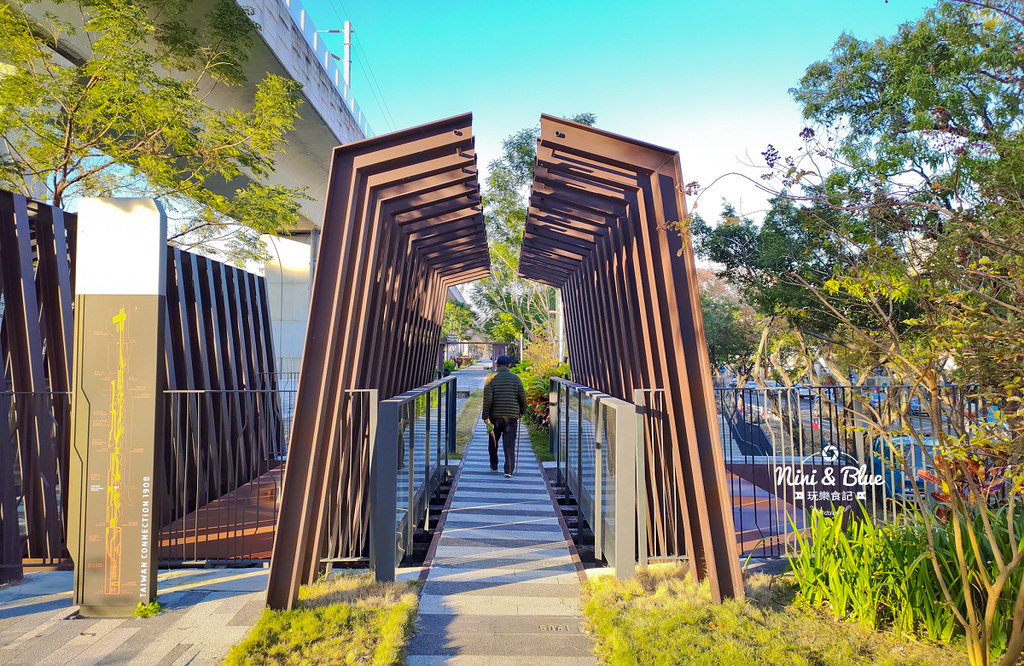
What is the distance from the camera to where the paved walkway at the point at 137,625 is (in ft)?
12.4

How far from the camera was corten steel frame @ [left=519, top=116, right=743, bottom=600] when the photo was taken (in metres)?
4.55

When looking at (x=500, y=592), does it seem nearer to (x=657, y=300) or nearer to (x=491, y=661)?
(x=491, y=661)

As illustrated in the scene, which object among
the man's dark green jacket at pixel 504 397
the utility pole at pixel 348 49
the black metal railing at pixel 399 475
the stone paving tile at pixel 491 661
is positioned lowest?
the stone paving tile at pixel 491 661

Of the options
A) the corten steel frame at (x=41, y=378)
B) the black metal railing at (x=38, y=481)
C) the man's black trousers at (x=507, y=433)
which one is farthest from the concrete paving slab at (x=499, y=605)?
the man's black trousers at (x=507, y=433)

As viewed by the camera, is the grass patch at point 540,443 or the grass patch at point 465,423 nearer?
the grass patch at point 540,443

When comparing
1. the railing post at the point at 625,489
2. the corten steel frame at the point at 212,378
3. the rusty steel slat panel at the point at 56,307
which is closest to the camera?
the railing post at the point at 625,489

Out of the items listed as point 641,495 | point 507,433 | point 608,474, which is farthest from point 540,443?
point 641,495

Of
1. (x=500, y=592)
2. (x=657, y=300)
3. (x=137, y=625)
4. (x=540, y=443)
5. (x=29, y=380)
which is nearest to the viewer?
(x=137, y=625)

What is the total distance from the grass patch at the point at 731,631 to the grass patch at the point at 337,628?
1.20 metres

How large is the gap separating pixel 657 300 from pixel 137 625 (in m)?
4.14

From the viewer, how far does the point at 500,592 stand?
4785mm

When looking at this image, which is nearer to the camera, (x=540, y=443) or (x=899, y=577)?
(x=899, y=577)

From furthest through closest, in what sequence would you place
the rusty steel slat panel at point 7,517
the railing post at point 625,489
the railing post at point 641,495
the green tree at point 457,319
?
the green tree at point 457,319
the rusty steel slat panel at point 7,517
the railing post at point 641,495
the railing post at point 625,489

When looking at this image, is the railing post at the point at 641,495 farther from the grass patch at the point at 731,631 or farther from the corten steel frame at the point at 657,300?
the grass patch at the point at 731,631
